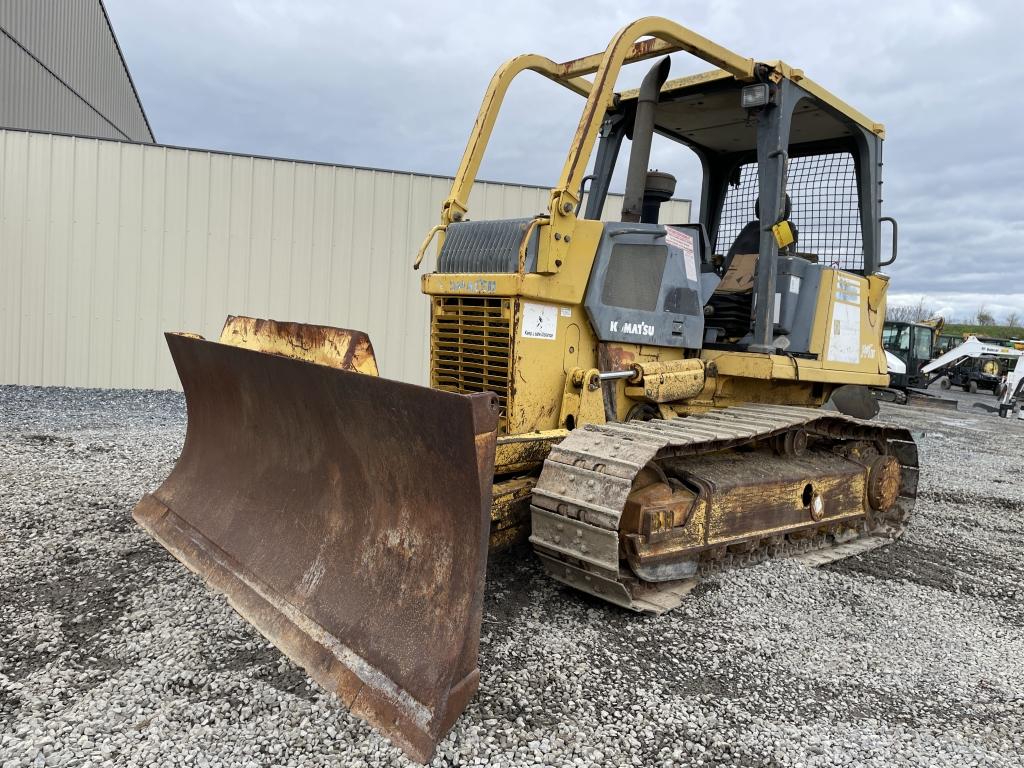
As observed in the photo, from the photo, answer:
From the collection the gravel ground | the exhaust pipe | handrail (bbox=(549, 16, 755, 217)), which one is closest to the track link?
the gravel ground

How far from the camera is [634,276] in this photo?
13.4 feet

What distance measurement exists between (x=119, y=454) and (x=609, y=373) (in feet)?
16.3

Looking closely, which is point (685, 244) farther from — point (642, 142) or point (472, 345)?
point (472, 345)

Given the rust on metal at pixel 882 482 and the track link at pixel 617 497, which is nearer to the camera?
the track link at pixel 617 497

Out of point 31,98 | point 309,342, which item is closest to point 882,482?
point 309,342

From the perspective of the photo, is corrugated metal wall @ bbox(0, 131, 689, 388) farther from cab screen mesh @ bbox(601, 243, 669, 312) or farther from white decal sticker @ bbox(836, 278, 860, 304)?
cab screen mesh @ bbox(601, 243, 669, 312)

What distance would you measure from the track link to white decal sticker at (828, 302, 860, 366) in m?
0.70

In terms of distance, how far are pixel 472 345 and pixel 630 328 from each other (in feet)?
2.90

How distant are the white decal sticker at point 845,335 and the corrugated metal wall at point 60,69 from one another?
15.1 m

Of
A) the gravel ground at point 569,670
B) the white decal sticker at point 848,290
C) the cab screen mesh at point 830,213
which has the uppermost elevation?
the cab screen mesh at point 830,213

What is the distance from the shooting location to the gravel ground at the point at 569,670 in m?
2.39

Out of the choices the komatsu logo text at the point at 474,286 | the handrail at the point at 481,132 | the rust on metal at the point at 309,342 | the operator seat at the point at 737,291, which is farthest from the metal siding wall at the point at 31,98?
the operator seat at the point at 737,291

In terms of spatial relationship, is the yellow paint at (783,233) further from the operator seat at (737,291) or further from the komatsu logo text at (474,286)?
the komatsu logo text at (474,286)

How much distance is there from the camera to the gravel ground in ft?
7.85
